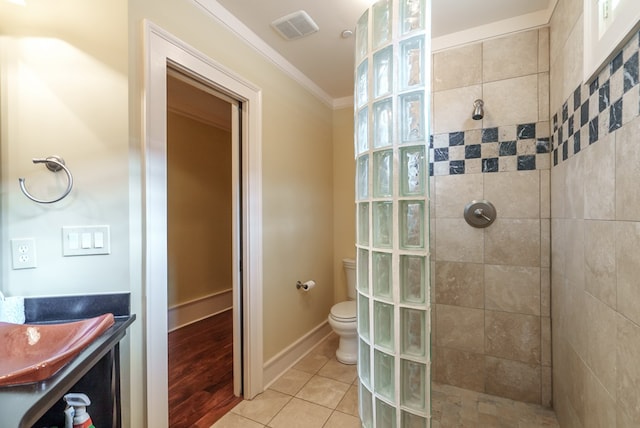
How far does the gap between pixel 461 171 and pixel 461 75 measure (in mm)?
675

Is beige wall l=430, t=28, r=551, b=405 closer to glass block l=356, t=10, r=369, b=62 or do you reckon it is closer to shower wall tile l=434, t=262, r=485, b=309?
shower wall tile l=434, t=262, r=485, b=309

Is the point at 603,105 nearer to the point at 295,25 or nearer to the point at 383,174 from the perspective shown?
the point at 383,174

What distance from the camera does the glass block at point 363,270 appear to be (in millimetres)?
1189

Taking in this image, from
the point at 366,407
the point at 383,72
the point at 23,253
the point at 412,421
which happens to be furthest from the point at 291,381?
the point at 383,72

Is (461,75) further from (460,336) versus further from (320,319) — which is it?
(320,319)

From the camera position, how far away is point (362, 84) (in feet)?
3.96

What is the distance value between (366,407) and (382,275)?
0.61 meters

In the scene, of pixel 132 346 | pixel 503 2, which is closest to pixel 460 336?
pixel 132 346

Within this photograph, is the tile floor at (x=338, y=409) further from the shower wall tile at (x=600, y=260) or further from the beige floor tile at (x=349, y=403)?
the shower wall tile at (x=600, y=260)

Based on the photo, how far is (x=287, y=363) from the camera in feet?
7.25

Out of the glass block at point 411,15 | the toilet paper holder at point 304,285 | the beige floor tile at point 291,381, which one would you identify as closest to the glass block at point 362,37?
the glass block at point 411,15

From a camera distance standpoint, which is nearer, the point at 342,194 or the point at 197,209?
the point at 342,194

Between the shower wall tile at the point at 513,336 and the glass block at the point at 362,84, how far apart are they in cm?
163

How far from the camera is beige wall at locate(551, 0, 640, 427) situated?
0.86 meters
